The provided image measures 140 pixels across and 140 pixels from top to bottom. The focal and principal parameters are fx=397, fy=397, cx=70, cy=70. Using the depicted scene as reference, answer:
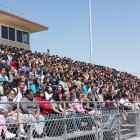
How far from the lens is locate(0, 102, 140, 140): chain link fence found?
6.61 meters

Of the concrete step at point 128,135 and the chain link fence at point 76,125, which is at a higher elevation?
the chain link fence at point 76,125

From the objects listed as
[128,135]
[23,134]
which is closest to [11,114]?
[23,134]

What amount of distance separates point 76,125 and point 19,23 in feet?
77.5

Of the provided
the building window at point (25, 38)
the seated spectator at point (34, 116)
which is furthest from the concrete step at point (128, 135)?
the building window at point (25, 38)

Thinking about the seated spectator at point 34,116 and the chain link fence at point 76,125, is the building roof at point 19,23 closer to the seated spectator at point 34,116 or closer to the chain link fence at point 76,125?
the chain link fence at point 76,125

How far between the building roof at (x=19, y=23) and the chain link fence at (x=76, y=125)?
18.5 metres

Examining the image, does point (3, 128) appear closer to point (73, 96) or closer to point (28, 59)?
point (73, 96)

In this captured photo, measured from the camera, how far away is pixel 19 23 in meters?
31.3

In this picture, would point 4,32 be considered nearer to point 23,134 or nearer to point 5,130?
point 23,134

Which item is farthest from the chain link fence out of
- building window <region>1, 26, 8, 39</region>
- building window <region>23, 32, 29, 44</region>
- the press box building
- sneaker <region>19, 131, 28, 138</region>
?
building window <region>23, 32, 29, 44</region>

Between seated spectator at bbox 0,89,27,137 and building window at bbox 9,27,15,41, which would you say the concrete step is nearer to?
seated spectator at bbox 0,89,27,137

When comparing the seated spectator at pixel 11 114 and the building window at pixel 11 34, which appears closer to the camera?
the seated spectator at pixel 11 114

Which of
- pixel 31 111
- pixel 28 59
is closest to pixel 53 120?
pixel 31 111

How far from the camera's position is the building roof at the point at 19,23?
2894 centimetres
